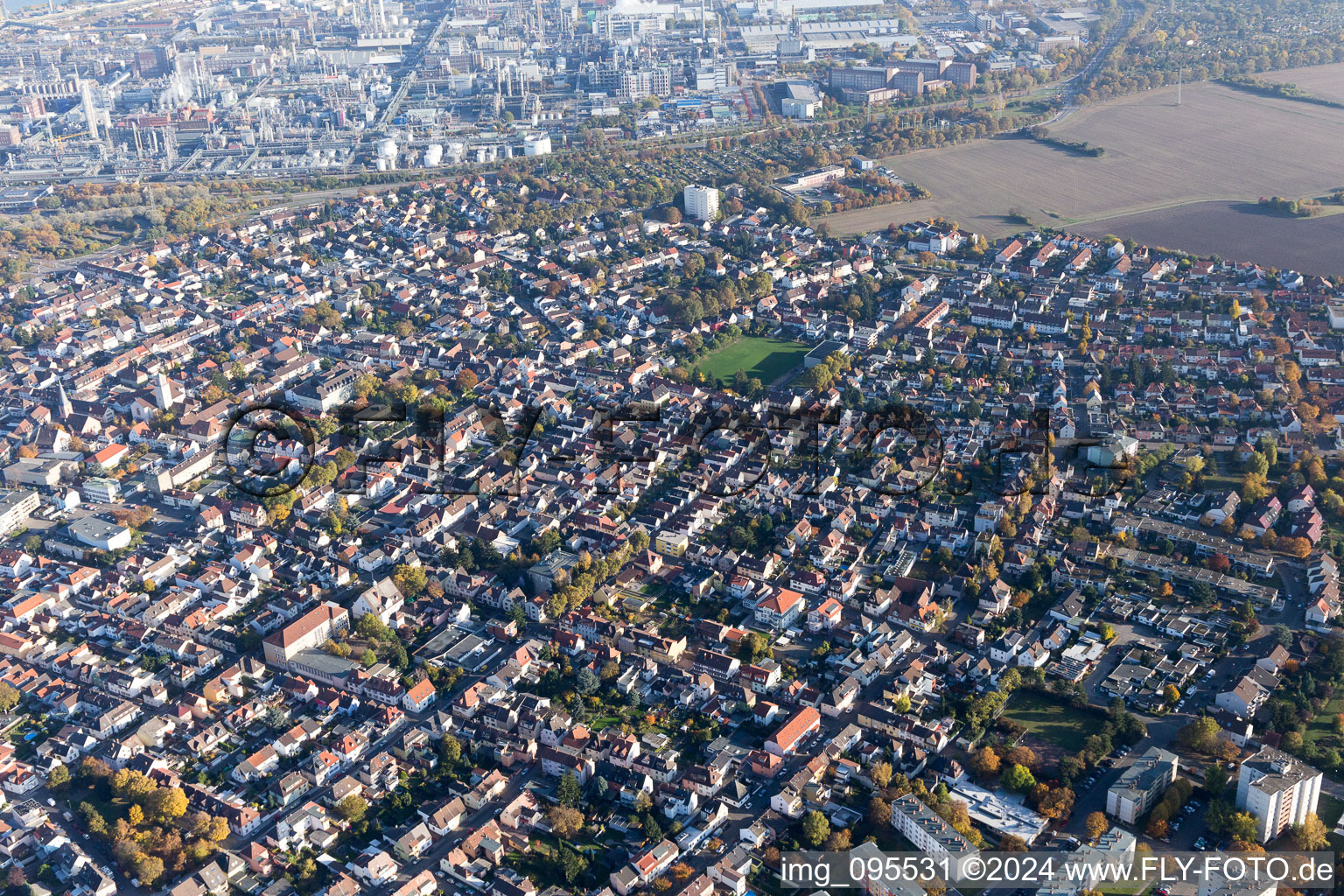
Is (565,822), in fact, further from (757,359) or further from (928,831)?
(757,359)

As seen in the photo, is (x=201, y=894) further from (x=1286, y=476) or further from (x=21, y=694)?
(x=1286, y=476)

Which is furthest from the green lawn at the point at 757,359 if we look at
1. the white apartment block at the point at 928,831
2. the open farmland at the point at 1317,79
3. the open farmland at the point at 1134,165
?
the open farmland at the point at 1317,79

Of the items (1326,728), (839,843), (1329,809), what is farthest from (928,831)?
(1326,728)

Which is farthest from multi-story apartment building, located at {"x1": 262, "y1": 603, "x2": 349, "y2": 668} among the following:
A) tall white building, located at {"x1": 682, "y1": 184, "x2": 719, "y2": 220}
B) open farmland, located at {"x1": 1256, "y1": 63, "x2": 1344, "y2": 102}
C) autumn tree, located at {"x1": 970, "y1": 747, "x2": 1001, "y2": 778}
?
open farmland, located at {"x1": 1256, "y1": 63, "x2": 1344, "y2": 102}

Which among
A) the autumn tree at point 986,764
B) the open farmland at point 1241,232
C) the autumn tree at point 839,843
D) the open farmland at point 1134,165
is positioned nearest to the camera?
the autumn tree at point 839,843

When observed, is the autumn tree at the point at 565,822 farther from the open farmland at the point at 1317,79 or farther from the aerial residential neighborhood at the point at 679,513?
the open farmland at the point at 1317,79

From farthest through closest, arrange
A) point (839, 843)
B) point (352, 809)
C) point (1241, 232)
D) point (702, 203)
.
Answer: point (702, 203) → point (1241, 232) → point (352, 809) → point (839, 843)
